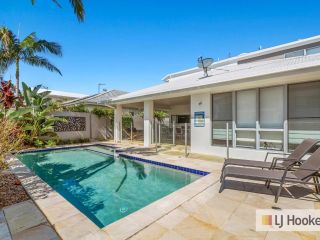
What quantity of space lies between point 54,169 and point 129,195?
16.7 ft

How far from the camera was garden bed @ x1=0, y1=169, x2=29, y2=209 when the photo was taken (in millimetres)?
4414

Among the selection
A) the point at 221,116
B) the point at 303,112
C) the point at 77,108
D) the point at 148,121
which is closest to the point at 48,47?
the point at 77,108

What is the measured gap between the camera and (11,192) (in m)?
4.95

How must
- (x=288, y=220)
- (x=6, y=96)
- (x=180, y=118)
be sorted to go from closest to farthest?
(x=288, y=220) < (x=6, y=96) < (x=180, y=118)

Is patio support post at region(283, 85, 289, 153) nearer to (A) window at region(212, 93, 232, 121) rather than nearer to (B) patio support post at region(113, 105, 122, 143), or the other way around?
(A) window at region(212, 93, 232, 121)

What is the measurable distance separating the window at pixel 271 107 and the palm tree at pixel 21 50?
638 inches

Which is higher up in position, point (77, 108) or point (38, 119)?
point (77, 108)

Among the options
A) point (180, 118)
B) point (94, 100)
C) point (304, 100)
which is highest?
point (94, 100)

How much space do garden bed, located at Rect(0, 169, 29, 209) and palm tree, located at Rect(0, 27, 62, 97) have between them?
34.3 ft

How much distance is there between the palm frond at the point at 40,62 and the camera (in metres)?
14.7

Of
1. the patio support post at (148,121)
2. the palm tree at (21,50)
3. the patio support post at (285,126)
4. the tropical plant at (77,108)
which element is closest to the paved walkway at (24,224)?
the patio support post at (285,126)

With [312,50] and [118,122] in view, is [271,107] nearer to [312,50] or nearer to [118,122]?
[312,50]

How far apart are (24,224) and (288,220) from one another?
4991mm

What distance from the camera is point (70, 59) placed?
17.7m
